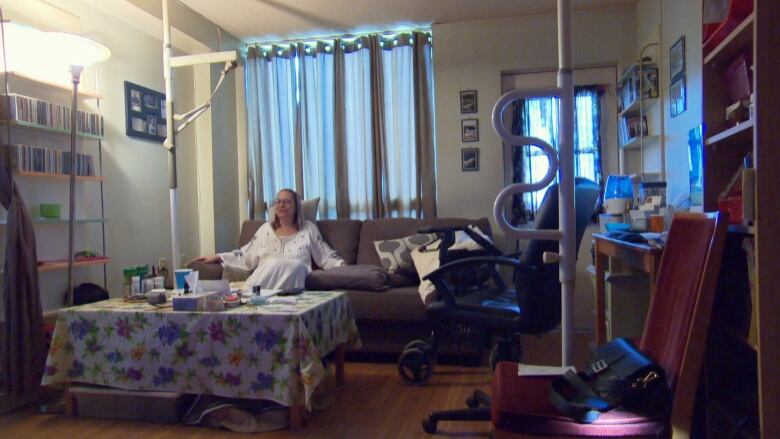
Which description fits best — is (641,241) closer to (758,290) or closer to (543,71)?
(758,290)

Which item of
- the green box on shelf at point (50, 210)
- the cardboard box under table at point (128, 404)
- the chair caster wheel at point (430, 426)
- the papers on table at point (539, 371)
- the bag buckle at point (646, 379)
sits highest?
the green box on shelf at point (50, 210)

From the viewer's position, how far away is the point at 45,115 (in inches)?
108

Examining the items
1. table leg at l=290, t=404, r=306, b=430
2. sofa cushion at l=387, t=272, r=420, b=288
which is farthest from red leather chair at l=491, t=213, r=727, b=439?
sofa cushion at l=387, t=272, r=420, b=288

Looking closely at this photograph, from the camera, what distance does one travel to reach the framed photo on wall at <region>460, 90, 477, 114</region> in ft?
12.9

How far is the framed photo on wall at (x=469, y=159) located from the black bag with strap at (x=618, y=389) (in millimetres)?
2793

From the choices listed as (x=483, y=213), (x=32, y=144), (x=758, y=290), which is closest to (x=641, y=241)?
(x=758, y=290)

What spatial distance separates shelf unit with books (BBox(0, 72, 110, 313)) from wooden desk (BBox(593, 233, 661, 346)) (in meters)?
2.69

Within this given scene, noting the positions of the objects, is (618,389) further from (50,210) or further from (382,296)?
(50,210)

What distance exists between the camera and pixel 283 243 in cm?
360

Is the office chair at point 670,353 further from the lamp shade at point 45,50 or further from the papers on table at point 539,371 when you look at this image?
the lamp shade at point 45,50

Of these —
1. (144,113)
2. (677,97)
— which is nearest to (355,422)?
(677,97)

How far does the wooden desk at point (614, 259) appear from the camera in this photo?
162 cm

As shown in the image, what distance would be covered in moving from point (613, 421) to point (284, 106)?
147 inches

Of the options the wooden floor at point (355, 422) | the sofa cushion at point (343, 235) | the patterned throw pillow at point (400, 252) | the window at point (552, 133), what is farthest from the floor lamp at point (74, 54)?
the window at point (552, 133)
